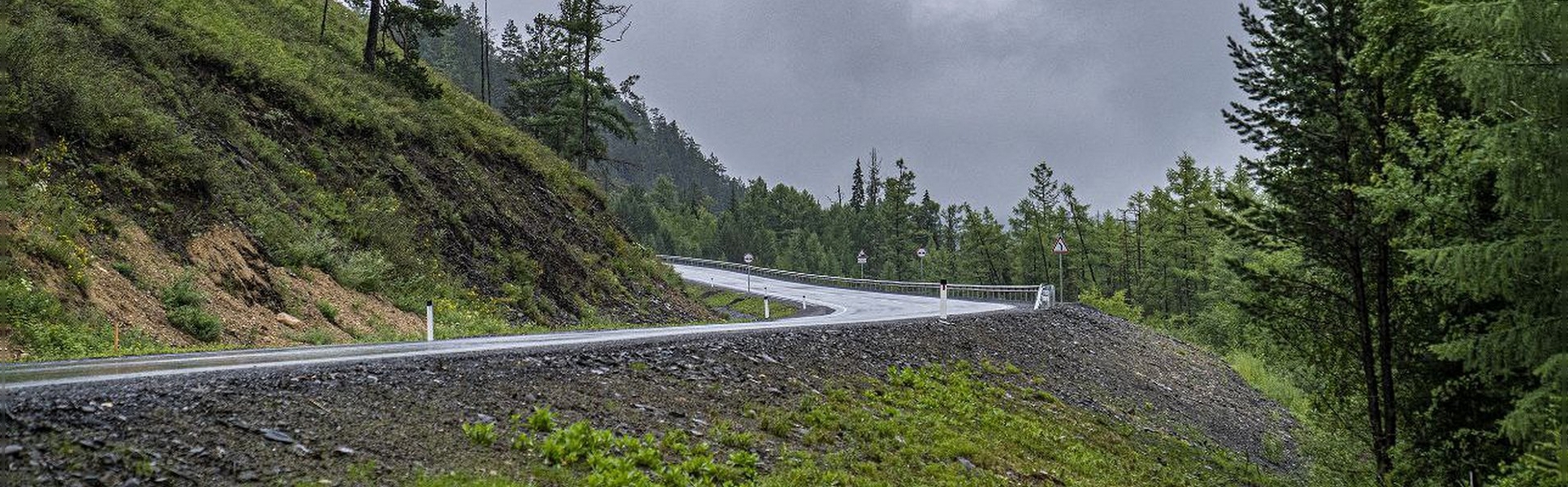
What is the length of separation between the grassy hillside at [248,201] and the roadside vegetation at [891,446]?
4.23 meters

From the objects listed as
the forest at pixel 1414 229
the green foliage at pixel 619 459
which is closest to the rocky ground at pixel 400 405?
the green foliage at pixel 619 459

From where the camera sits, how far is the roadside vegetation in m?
7.41

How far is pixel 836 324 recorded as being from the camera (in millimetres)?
19250

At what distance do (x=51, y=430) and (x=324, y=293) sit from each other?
11761 millimetres

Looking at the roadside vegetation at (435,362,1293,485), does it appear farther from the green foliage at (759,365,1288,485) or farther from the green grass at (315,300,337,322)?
the green grass at (315,300,337,322)

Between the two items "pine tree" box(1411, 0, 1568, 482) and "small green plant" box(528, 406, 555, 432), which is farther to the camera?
"pine tree" box(1411, 0, 1568, 482)

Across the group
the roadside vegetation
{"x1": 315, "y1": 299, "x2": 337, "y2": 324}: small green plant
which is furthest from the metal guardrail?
{"x1": 315, "y1": 299, "x2": 337, "y2": 324}: small green plant

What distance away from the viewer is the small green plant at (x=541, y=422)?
791cm

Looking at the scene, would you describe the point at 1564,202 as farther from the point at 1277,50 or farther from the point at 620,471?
the point at 620,471

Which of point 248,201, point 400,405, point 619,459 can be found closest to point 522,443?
point 619,459

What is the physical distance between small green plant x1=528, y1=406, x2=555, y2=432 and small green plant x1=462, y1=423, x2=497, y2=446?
0.52m

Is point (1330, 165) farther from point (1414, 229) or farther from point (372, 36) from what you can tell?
point (372, 36)

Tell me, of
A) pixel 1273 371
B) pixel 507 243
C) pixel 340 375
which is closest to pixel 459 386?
pixel 340 375

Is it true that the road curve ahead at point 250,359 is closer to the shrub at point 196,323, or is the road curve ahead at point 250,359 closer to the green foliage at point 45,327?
the green foliage at point 45,327
